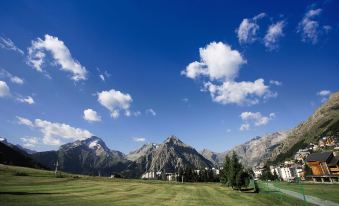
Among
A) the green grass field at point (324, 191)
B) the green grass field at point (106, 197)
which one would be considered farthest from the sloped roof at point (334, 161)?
the green grass field at point (106, 197)

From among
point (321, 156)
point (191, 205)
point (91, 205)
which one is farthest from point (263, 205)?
point (321, 156)

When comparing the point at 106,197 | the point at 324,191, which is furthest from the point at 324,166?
the point at 106,197

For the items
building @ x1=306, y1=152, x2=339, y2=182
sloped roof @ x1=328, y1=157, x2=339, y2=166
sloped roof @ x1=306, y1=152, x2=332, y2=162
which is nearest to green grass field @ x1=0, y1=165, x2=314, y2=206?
building @ x1=306, y1=152, x2=339, y2=182

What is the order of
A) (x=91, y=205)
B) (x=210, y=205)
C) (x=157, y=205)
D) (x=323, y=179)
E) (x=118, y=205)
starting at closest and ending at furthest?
(x=91, y=205), (x=118, y=205), (x=157, y=205), (x=210, y=205), (x=323, y=179)

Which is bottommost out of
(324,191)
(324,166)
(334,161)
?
(324,191)

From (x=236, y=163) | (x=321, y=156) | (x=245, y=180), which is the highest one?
(x=321, y=156)

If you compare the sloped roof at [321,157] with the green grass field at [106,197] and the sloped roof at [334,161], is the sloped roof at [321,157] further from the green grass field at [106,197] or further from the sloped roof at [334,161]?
the green grass field at [106,197]

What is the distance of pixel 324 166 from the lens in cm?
14438

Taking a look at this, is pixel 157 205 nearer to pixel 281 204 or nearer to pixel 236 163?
pixel 281 204

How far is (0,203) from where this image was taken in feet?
95.9

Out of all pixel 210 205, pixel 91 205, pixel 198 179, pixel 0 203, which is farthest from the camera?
pixel 198 179

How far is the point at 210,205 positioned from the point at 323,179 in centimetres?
12523

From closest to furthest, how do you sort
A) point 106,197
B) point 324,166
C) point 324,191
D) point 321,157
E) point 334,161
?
1. point 106,197
2. point 324,191
3. point 334,161
4. point 324,166
5. point 321,157

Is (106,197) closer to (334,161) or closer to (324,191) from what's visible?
(324,191)
